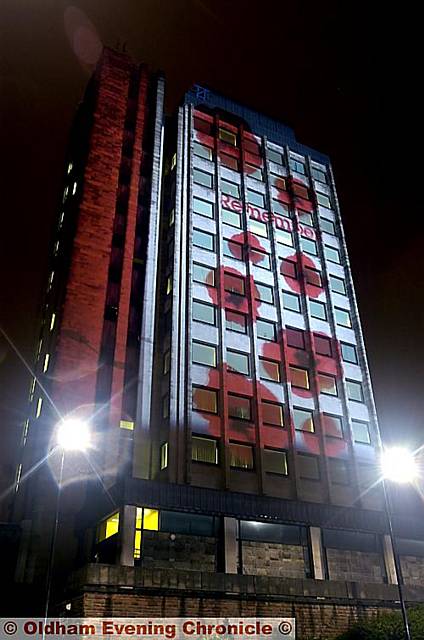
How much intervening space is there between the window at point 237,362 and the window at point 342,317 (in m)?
14.2

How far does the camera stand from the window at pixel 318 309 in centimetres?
5586

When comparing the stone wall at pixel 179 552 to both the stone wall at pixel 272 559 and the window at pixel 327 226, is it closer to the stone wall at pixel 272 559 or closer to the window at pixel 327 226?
the stone wall at pixel 272 559

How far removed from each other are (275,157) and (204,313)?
2837 centimetres

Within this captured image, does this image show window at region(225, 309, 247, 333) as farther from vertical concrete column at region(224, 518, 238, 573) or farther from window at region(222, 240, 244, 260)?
vertical concrete column at region(224, 518, 238, 573)

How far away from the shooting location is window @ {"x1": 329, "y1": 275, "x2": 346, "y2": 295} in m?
59.5

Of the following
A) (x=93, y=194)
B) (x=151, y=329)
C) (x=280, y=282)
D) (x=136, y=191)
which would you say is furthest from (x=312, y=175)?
(x=151, y=329)

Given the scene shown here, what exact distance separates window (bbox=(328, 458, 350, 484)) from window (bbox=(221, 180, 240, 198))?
2951 cm

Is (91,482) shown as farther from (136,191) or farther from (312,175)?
(312,175)

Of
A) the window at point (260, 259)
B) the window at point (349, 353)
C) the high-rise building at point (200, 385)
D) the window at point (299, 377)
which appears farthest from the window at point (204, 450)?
the window at point (260, 259)

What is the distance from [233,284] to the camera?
5169cm

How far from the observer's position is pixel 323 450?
154ft

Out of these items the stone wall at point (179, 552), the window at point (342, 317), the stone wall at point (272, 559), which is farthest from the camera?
the window at point (342, 317)

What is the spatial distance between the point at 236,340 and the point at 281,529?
55.2 feet

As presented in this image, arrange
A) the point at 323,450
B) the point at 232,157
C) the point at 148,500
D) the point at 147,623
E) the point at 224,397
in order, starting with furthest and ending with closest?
the point at 232,157 → the point at 323,450 → the point at 224,397 → the point at 148,500 → the point at 147,623
